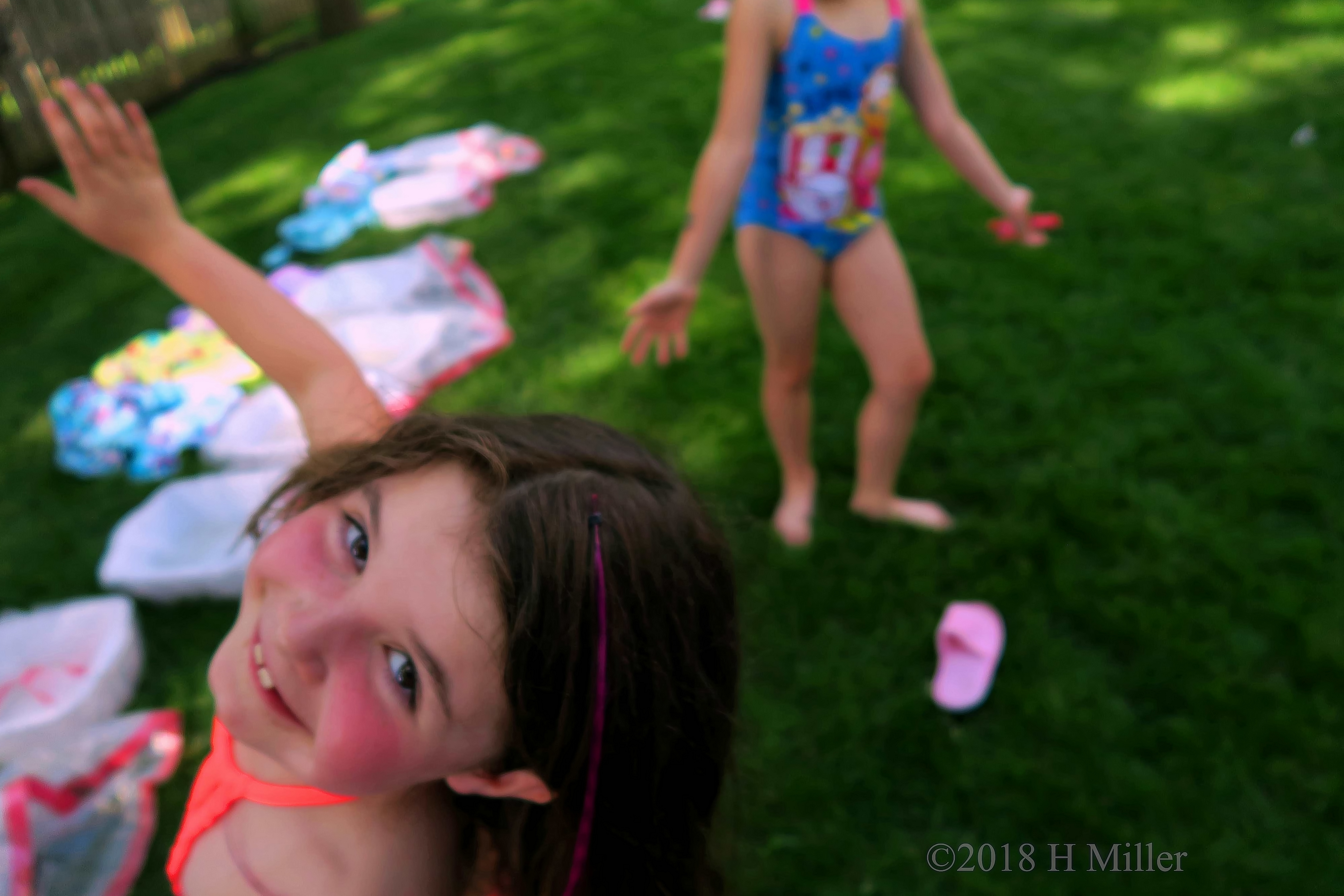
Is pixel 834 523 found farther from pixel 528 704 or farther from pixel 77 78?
pixel 77 78

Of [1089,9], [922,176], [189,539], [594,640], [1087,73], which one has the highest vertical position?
[594,640]

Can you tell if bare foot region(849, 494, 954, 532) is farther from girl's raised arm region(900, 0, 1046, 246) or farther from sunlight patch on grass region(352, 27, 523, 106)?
sunlight patch on grass region(352, 27, 523, 106)

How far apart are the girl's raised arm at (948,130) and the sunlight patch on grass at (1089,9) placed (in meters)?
3.50

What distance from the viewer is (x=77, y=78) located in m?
5.31

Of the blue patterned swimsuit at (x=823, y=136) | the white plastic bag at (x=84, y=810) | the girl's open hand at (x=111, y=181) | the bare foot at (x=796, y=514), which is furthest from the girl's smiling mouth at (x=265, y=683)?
the bare foot at (x=796, y=514)

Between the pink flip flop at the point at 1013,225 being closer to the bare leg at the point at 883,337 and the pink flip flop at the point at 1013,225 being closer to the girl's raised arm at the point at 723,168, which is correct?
the bare leg at the point at 883,337

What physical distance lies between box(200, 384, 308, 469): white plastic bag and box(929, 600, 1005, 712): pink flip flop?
5.94 feet

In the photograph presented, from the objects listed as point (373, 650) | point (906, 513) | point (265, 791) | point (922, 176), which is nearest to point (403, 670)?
point (373, 650)

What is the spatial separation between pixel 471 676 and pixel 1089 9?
5.47m

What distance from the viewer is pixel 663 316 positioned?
1.84 m

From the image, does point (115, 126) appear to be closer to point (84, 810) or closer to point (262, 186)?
point (84, 810)

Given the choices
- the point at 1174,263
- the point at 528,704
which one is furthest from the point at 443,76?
the point at 528,704

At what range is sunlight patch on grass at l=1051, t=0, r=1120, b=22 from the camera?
4.93 meters

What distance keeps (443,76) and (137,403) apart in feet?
10.5
